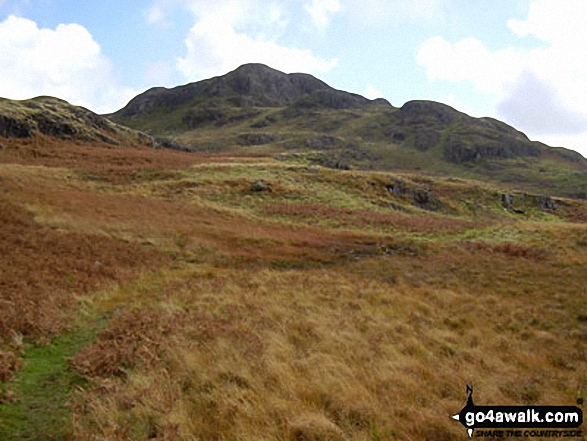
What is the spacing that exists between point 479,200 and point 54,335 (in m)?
66.5

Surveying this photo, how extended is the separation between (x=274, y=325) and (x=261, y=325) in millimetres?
361

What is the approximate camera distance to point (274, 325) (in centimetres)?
1153

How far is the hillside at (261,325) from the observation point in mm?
6875

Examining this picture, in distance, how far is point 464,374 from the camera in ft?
28.9


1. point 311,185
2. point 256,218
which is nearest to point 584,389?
point 256,218

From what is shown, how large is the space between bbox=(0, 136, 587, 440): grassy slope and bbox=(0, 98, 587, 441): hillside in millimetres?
55

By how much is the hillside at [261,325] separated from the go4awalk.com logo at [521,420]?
0.34m

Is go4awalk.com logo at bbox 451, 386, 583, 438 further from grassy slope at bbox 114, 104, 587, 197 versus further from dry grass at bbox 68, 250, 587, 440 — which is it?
grassy slope at bbox 114, 104, 587, 197

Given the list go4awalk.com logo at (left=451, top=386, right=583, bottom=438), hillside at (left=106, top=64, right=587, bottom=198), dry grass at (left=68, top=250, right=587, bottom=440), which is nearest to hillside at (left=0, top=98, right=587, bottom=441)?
dry grass at (left=68, top=250, right=587, bottom=440)

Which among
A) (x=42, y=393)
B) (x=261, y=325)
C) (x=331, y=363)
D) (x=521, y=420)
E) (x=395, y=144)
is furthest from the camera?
(x=395, y=144)

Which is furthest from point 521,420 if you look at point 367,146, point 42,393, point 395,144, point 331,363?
point 395,144

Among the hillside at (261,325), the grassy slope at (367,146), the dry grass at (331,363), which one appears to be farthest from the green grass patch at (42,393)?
the grassy slope at (367,146)

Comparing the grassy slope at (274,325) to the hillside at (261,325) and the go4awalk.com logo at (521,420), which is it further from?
the go4awalk.com logo at (521,420)

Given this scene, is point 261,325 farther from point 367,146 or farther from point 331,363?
point 367,146
